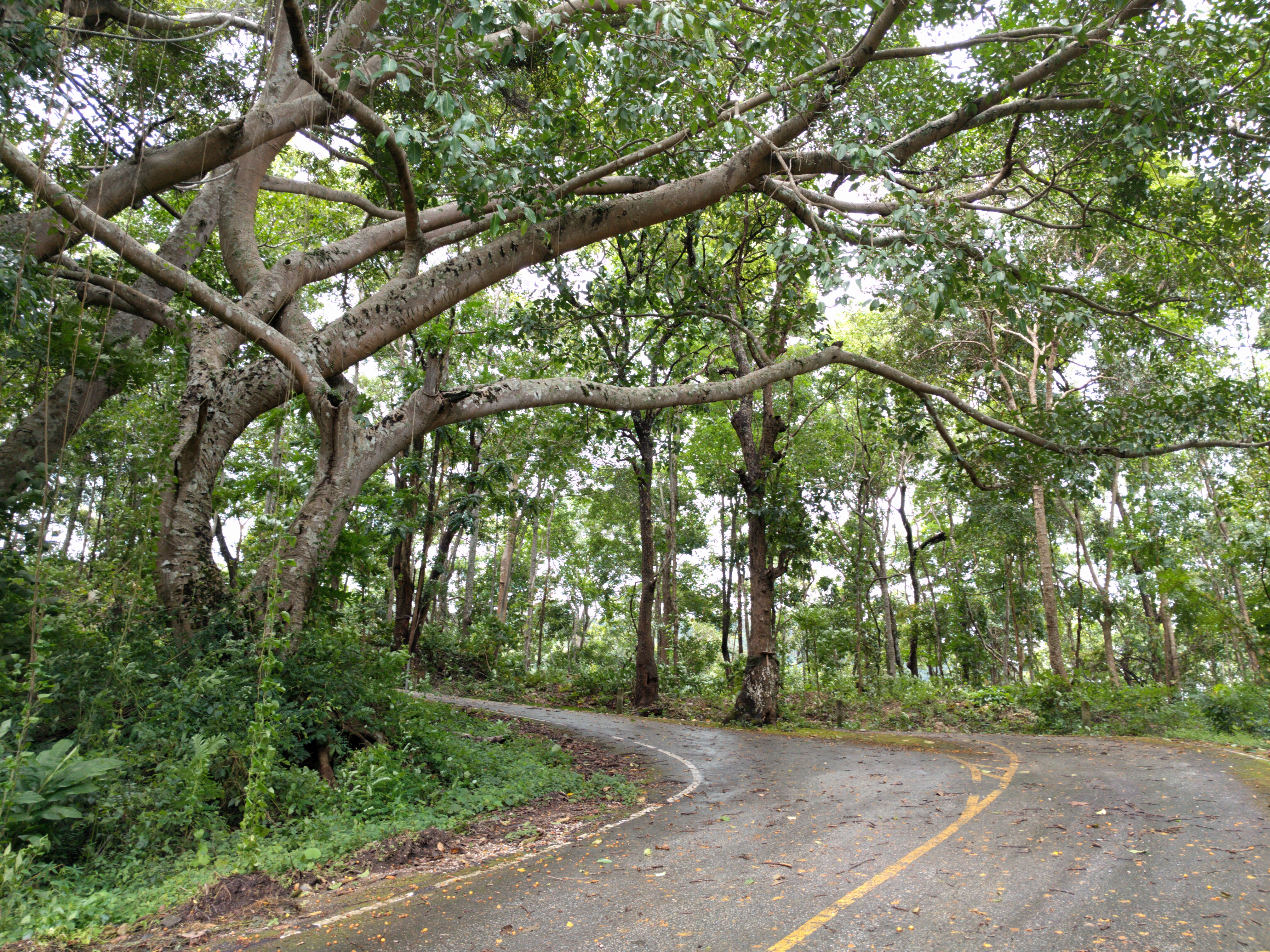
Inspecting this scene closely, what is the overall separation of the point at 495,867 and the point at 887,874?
2.73m

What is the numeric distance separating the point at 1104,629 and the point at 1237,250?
1771cm

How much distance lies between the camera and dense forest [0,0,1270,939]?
5.73 metres

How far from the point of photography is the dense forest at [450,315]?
18.8 feet

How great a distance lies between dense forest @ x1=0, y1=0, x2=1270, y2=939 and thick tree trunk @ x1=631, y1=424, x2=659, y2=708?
0.11 metres

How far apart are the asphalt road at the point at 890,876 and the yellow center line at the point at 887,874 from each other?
2cm

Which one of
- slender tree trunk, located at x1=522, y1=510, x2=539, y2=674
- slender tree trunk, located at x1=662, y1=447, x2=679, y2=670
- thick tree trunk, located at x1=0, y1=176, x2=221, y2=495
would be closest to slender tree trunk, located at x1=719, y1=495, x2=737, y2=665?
slender tree trunk, located at x1=662, y1=447, x2=679, y2=670

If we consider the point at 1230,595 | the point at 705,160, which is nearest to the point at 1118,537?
the point at 705,160

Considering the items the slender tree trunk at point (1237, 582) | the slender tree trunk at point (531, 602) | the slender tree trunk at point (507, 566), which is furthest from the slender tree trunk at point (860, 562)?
the slender tree trunk at point (507, 566)

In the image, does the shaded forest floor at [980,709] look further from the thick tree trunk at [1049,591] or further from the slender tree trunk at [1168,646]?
the slender tree trunk at [1168,646]

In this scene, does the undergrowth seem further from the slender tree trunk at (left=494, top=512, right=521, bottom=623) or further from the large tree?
the slender tree trunk at (left=494, top=512, right=521, bottom=623)

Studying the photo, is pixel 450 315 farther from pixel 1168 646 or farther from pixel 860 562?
pixel 1168 646

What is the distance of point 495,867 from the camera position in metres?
5.27

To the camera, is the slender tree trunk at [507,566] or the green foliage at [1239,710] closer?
the green foliage at [1239,710]

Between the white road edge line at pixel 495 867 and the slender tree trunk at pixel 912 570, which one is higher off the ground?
the slender tree trunk at pixel 912 570
